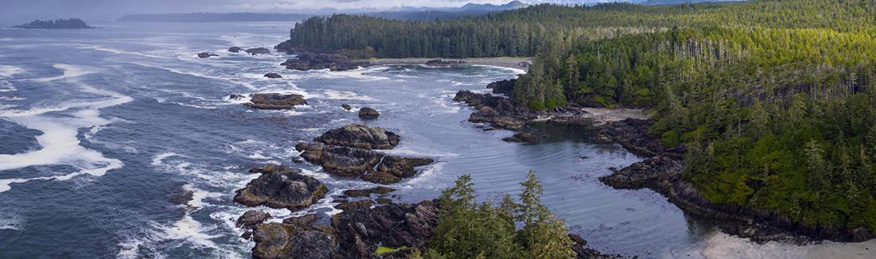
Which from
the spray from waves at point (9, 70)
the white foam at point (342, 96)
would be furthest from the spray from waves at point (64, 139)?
the spray from waves at point (9, 70)

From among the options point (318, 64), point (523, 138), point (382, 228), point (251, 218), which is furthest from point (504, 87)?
point (251, 218)

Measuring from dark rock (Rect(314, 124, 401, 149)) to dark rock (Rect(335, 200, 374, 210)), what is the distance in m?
23.2

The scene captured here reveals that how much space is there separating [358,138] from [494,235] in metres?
46.5

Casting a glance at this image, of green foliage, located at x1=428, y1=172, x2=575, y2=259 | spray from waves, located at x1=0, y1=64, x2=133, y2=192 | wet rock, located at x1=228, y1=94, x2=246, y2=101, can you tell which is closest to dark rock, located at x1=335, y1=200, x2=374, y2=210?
green foliage, located at x1=428, y1=172, x2=575, y2=259

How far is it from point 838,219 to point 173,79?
13207 cm

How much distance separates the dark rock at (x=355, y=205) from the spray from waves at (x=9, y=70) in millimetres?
118755

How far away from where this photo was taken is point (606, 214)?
219 ft

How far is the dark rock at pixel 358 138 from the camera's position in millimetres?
91250

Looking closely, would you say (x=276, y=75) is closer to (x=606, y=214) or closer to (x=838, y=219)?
(x=606, y=214)

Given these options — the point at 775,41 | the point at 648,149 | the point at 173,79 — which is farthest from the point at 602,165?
the point at 173,79

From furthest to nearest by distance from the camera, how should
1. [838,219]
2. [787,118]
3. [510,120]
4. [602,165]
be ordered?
[510,120]
[602,165]
[787,118]
[838,219]

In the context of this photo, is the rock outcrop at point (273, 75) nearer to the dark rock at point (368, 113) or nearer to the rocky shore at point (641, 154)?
the rocky shore at point (641, 154)

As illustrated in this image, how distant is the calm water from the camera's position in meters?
58.3

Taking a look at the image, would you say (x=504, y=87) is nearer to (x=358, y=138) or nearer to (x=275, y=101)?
(x=275, y=101)
